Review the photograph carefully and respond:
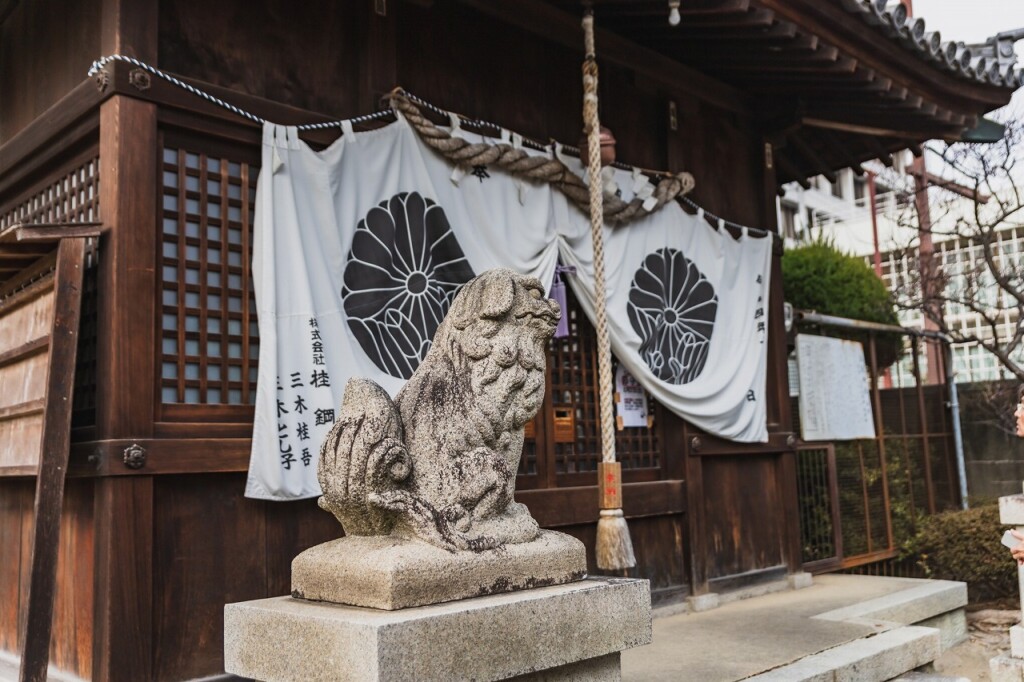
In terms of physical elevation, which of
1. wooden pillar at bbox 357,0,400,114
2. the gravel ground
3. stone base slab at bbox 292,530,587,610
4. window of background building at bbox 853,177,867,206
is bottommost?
the gravel ground

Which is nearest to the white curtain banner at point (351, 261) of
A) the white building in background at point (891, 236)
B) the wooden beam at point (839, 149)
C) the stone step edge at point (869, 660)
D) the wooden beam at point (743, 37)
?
the wooden beam at point (743, 37)

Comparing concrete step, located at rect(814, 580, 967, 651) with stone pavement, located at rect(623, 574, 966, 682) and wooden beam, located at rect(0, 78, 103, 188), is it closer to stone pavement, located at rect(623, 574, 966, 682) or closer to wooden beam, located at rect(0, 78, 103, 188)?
stone pavement, located at rect(623, 574, 966, 682)

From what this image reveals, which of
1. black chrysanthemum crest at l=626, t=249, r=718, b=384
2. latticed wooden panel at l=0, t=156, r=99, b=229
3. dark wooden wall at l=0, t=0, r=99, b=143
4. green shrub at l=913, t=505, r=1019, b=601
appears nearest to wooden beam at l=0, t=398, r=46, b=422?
latticed wooden panel at l=0, t=156, r=99, b=229

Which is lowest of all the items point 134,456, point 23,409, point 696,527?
point 696,527

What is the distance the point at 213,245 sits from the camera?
5.14 metres

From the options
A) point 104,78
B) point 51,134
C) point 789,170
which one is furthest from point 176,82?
point 789,170

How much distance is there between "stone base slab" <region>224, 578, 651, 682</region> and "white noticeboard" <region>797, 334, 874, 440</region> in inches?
230

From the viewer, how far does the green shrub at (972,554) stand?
30.3 feet

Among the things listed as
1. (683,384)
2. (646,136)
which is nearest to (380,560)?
(683,384)

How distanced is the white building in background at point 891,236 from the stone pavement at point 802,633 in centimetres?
470

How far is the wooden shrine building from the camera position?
461 cm

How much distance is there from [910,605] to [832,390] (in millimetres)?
2917

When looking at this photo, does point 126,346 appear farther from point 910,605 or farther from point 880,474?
point 880,474

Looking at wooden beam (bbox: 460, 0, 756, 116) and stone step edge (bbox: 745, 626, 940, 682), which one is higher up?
wooden beam (bbox: 460, 0, 756, 116)
